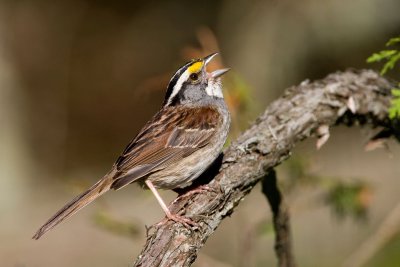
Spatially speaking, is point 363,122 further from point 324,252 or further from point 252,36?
point 252,36

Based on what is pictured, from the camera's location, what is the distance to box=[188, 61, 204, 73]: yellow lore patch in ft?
18.8

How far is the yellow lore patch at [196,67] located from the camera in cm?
572

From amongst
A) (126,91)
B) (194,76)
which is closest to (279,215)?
(194,76)

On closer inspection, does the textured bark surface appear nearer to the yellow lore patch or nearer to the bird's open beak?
the bird's open beak

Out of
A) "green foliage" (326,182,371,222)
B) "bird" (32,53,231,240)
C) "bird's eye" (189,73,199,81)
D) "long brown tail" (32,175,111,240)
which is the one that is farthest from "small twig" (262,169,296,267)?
"long brown tail" (32,175,111,240)

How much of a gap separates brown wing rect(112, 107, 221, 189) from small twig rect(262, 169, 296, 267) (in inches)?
20.7

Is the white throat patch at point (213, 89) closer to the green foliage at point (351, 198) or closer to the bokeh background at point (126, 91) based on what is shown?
the green foliage at point (351, 198)

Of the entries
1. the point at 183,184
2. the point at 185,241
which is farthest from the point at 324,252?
the point at 185,241

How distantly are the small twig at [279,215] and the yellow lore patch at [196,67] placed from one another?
1.05 meters

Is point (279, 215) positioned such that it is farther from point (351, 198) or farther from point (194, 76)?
point (194, 76)

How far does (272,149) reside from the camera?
4969 mm

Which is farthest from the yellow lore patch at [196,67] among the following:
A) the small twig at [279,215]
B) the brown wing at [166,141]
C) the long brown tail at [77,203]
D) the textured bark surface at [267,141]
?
the long brown tail at [77,203]

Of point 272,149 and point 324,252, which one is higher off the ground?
point 324,252

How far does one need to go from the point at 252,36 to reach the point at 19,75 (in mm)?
4076
